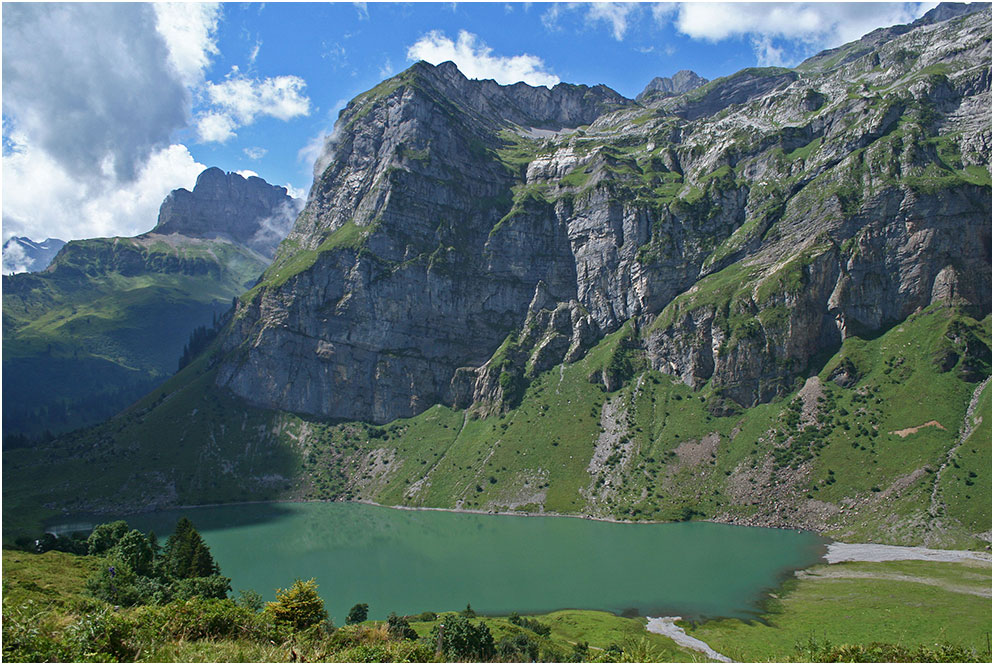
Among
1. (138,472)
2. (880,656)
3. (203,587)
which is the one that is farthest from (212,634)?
(138,472)

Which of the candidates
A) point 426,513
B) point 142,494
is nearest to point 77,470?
point 142,494

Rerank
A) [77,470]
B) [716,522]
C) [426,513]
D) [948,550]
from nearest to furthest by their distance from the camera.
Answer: [948,550] < [716,522] < [426,513] < [77,470]

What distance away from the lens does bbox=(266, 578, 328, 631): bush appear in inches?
1329

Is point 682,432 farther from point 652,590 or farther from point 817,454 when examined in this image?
point 652,590

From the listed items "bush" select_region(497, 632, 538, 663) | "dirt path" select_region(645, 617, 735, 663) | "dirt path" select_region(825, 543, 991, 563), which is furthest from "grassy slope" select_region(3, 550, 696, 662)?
"dirt path" select_region(825, 543, 991, 563)

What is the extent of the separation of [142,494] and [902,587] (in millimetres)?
192675

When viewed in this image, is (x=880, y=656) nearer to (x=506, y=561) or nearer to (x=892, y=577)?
(x=892, y=577)

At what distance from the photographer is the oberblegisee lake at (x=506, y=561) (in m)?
82.8

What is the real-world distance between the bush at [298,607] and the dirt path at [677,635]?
42.3m

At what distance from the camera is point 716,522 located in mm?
135625

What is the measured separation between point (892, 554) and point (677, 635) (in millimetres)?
62245

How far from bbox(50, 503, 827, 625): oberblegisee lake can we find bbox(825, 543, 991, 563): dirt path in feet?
13.8

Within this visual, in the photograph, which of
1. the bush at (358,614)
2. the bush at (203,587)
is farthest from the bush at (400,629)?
the bush at (203,587)

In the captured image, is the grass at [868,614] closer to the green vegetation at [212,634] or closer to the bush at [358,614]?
the green vegetation at [212,634]
